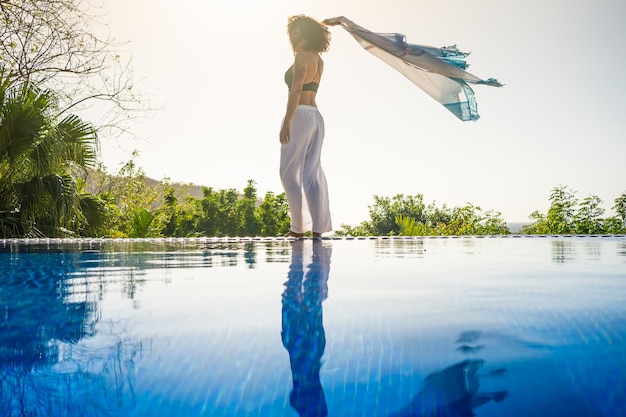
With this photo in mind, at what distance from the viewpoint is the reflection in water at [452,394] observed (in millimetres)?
703

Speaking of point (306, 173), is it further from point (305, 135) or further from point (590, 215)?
point (590, 215)

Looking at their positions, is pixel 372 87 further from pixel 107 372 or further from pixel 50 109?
pixel 107 372

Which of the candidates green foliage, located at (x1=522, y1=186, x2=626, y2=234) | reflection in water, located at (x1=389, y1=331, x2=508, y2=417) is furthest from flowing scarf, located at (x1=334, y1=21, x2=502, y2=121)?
green foliage, located at (x1=522, y1=186, x2=626, y2=234)

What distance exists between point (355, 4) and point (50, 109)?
21.8 feet

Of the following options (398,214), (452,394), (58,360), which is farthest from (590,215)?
(58,360)

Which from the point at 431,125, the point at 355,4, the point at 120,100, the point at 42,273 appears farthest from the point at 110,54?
the point at 431,125

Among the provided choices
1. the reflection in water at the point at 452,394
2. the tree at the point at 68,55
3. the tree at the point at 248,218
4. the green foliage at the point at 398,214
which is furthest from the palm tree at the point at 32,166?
the green foliage at the point at 398,214

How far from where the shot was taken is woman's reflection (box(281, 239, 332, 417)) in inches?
29.7

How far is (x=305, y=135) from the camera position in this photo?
195 inches

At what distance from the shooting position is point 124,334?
114 centimetres

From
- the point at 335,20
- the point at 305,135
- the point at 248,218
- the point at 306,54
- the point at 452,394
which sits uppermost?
the point at 335,20

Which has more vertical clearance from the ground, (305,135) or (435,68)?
(435,68)

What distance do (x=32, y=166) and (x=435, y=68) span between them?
4755mm

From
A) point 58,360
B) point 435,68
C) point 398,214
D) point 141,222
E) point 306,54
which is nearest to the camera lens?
point 58,360
